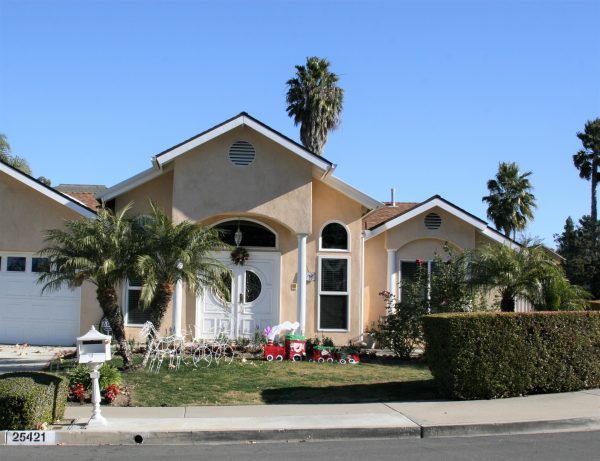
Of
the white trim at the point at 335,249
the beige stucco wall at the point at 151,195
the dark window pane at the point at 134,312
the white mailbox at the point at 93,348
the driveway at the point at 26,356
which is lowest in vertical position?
the driveway at the point at 26,356

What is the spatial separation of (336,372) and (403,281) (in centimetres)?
420

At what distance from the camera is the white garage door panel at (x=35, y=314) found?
16.0 m

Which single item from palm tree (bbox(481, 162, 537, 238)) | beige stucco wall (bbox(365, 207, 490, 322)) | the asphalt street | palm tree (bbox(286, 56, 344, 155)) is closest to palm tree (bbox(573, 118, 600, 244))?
palm tree (bbox(481, 162, 537, 238))

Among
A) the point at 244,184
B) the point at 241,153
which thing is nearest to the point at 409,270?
the point at 244,184

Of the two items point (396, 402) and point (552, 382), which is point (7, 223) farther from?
point (552, 382)

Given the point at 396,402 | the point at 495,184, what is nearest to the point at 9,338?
the point at 396,402

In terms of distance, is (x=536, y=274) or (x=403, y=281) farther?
(x=403, y=281)

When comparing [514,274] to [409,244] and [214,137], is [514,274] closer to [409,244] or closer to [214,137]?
Answer: [409,244]

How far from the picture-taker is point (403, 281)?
16.2 m

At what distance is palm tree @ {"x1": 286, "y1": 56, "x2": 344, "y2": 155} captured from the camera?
31297mm

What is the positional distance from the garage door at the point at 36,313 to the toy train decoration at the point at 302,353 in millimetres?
5254

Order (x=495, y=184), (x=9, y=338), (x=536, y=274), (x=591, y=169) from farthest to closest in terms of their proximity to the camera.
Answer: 1. (x=591, y=169)
2. (x=495, y=184)
3. (x=9, y=338)
4. (x=536, y=274)

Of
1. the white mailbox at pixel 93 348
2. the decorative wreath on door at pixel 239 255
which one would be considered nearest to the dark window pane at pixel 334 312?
the decorative wreath on door at pixel 239 255

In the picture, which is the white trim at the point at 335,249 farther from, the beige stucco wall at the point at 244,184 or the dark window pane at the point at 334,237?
the beige stucco wall at the point at 244,184
